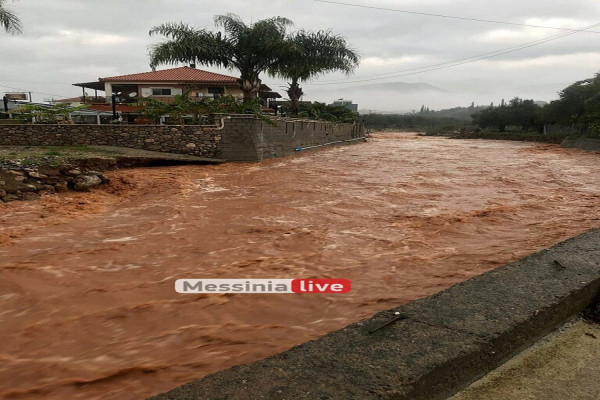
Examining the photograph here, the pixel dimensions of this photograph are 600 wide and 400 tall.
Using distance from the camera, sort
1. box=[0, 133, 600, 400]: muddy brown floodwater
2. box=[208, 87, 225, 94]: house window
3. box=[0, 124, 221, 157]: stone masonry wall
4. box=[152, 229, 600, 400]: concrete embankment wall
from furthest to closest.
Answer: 1. box=[208, 87, 225, 94]: house window
2. box=[0, 124, 221, 157]: stone masonry wall
3. box=[0, 133, 600, 400]: muddy brown floodwater
4. box=[152, 229, 600, 400]: concrete embankment wall

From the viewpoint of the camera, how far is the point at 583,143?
2750 centimetres

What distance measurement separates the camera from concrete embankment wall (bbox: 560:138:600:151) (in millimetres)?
25469

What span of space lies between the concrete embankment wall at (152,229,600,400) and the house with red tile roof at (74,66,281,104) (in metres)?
26.8

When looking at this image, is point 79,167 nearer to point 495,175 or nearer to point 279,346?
point 279,346

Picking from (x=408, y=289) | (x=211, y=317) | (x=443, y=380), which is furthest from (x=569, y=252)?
(x=211, y=317)

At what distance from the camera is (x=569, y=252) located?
323cm

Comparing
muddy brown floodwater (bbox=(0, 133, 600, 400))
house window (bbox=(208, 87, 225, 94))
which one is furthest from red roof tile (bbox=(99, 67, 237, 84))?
muddy brown floodwater (bbox=(0, 133, 600, 400))

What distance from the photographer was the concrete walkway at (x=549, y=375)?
165 cm

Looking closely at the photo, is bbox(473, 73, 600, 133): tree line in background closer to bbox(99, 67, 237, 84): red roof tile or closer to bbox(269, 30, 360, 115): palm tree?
bbox(269, 30, 360, 115): palm tree

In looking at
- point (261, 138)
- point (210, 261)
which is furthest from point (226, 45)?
point (210, 261)

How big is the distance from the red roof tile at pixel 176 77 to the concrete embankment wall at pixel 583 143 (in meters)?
24.1

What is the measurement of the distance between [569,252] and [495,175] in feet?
35.5

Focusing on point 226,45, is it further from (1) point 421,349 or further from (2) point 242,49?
(1) point 421,349

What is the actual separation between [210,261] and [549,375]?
3725 mm
